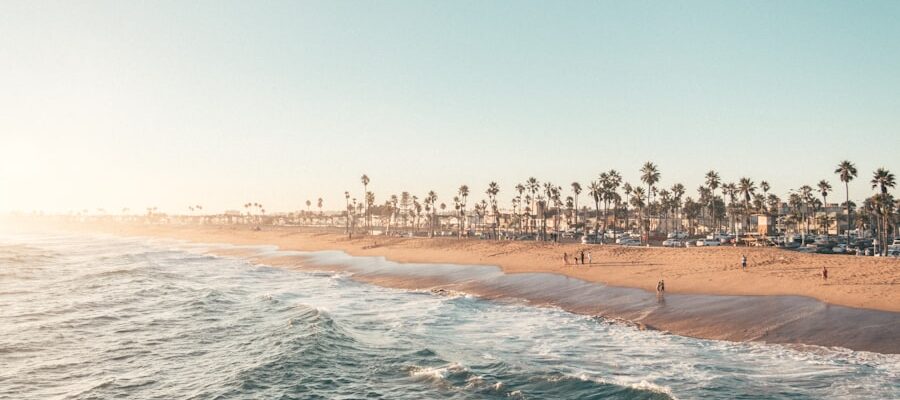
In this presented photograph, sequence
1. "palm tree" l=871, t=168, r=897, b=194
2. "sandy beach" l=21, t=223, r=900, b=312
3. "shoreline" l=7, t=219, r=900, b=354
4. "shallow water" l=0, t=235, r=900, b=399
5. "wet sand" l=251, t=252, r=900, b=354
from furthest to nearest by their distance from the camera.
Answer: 1. "palm tree" l=871, t=168, r=897, b=194
2. "sandy beach" l=21, t=223, r=900, b=312
3. "shoreline" l=7, t=219, r=900, b=354
4. "wet sand" l=251, t=252, r=900, b=354
5. "shallow water" l=0, t=235, r=900, b=399

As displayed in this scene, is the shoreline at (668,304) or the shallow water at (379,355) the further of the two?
the shoreline at (668,304)

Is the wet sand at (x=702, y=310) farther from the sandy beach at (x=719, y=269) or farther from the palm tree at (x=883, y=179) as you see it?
the palm tree at (x=883, y=179)

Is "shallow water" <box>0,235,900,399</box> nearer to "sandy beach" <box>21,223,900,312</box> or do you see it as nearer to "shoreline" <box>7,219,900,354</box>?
"shoreline" <box>7,219,900,354</box>

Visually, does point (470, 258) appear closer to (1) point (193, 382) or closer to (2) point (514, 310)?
(2) point (514, 310)

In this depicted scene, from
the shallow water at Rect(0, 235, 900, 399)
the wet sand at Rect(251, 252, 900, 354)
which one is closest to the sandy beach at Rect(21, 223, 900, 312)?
the wet sand at Rect(251, 252, 900, 354)

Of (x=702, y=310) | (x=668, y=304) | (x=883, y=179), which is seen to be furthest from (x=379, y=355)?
(x=883, y=179)

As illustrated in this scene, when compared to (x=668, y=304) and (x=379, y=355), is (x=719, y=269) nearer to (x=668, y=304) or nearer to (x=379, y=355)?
(x=668, y=304)

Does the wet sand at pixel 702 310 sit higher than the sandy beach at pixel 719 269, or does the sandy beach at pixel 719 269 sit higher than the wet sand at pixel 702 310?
the sandy beach at pixel 719 269

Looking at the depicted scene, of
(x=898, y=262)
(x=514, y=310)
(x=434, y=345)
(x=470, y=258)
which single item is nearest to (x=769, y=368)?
(x=434, y=345)

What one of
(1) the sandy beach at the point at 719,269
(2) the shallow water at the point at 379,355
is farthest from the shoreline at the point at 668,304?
(2) the shallow water at the point at 379,355
